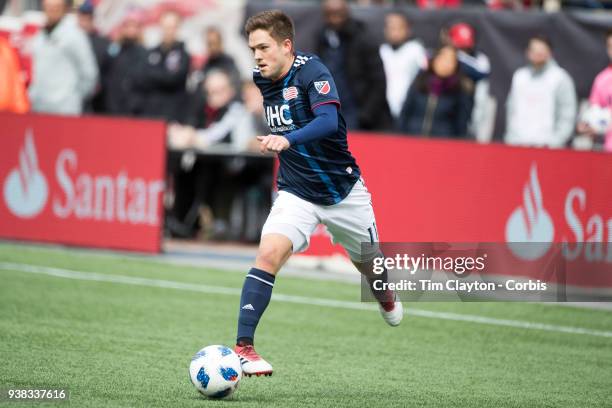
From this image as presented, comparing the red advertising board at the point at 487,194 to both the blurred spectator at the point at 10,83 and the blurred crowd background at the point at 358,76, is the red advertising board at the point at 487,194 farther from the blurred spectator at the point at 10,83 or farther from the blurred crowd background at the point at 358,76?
the blurred spectator at the point at 10,83

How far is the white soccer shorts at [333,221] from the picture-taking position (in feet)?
23.2

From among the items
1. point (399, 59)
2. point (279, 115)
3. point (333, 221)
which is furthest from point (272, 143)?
point (399, 59)

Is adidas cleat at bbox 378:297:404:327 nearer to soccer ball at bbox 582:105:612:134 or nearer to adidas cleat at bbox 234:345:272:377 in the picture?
adidas cleat at bbox 234:345:272:377

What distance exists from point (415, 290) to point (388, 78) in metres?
5.32

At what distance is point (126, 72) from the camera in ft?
54.1

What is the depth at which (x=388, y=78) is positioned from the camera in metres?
14.8

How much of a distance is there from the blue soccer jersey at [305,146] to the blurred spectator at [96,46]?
1007 cm

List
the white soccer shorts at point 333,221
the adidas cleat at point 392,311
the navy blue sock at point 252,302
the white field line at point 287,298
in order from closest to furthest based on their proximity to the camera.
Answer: the navy blue sock at point 252,302, the white soccer shorts at point 333,221, the adidas cleat at point 392,311, the white field line at point 287,298

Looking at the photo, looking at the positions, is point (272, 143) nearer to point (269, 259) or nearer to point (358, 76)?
point (269, 259)

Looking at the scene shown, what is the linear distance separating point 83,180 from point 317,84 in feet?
23.7

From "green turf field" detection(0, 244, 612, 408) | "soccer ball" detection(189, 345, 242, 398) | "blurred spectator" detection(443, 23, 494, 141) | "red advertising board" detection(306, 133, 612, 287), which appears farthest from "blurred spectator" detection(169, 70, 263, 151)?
"soccer ball" detection(189, 345, 242, 398)

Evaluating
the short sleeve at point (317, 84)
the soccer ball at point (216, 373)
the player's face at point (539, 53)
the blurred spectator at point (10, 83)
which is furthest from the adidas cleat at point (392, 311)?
the blurred spectator at point (10, 83)

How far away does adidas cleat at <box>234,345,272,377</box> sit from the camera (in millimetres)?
6523

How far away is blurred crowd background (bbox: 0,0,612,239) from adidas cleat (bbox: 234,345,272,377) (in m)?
7.04
